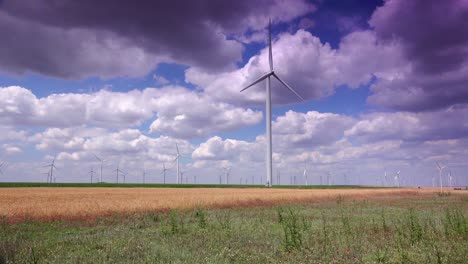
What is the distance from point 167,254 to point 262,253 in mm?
3635

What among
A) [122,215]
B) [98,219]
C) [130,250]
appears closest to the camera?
[130,250]

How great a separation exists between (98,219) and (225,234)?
45.9 feet

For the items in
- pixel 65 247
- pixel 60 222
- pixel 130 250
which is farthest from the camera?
pixel 60 222

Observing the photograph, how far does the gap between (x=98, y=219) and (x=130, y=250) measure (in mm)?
15264

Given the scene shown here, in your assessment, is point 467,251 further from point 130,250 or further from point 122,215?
point 122,215

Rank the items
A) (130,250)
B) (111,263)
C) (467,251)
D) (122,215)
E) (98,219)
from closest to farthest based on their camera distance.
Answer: (111,263)
(467,251)
(130,250)
(98,219)
(122,215)

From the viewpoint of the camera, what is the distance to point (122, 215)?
32281 millimetres

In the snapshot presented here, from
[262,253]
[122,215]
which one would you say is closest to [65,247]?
[262,253]

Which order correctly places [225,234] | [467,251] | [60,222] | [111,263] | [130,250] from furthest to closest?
1. [60,222]
2. [225,234]
3. [130,250]
4. [467,251]
5. [111,263]

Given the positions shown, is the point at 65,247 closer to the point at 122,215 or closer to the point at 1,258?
the point at 1,258

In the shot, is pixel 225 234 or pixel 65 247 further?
pixel 225 234

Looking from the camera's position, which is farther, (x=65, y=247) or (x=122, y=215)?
(x=122, y=215)

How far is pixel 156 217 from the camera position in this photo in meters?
30.5

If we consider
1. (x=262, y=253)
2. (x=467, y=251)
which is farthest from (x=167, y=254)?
(x=467, y=251)
